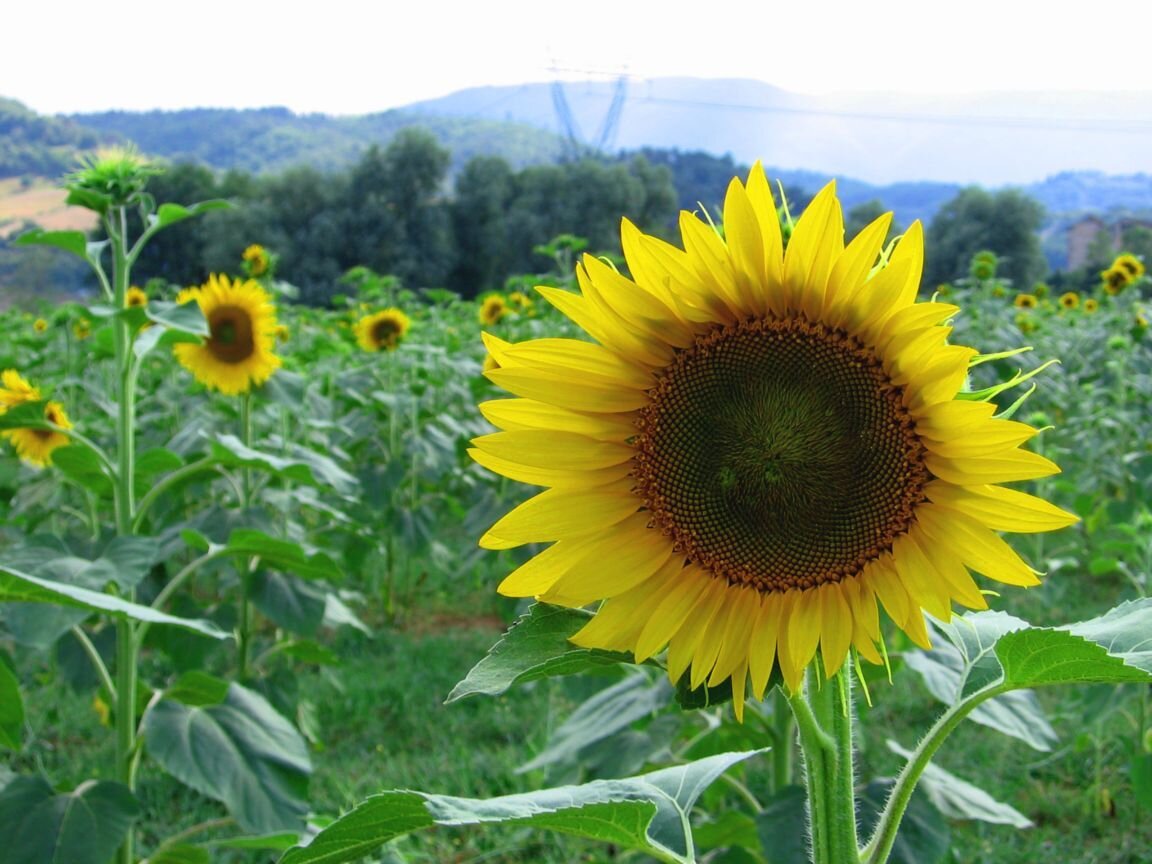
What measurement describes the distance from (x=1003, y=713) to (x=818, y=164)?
107316 mm

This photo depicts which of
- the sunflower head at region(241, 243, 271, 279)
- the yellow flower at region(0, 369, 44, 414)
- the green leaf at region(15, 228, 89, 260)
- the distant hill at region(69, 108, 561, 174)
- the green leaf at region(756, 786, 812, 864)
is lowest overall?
the green leaf at region(756, 786, 812, 864)

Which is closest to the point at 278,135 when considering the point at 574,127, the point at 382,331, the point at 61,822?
the point at 574,127

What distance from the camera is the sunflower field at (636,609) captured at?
0.82 meters

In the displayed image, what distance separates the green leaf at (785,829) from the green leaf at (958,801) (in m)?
0.20

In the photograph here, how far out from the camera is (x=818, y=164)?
10388 cm

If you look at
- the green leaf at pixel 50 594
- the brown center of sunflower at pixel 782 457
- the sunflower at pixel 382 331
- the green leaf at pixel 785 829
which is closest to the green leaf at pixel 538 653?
the brown center of sunflower at pixel 782 457

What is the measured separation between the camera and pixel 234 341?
343cm

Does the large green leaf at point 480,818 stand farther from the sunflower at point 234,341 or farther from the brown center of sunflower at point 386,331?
the brown center of sunflower at point 386,331

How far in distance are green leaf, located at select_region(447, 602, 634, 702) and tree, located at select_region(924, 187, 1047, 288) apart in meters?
30.2

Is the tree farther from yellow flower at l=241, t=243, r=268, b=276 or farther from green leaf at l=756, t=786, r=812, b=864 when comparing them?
green leaf at l=756, t=786, r=812, b=864

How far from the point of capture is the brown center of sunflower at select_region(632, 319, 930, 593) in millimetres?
841

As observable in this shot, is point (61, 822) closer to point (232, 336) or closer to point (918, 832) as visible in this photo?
point (918, 832)

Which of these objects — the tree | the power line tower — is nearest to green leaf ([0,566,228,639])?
the tree

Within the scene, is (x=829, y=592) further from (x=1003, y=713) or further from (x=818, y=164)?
(x=818, y=164)
